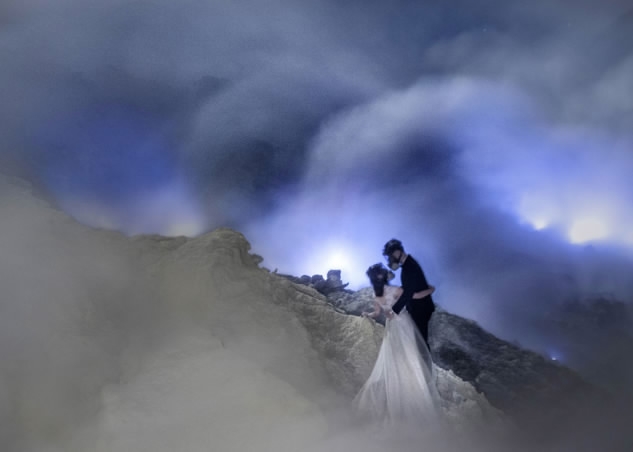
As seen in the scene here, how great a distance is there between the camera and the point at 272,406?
14.9 ft

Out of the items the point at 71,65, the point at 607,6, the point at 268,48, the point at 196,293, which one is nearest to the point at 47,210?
the point at 196,293

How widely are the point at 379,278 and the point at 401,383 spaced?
1.05 m

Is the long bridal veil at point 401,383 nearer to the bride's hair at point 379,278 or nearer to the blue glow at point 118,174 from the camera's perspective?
the bride's hair at point 379,278

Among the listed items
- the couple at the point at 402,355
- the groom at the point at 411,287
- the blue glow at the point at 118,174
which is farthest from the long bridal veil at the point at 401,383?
the blue glow at the point at 118,174

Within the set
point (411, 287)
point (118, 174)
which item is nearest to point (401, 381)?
point (411, 287)

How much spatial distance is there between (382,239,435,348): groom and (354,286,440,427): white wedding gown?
106 mm

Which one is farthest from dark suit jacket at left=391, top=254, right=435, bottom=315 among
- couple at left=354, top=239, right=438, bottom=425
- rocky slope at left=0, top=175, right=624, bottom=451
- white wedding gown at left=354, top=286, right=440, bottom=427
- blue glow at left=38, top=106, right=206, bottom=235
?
blue glow at left=38, top=106, right=206, bottom=235

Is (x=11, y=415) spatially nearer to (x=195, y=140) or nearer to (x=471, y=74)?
(x=195, y=140)

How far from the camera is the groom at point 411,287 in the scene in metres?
5.20

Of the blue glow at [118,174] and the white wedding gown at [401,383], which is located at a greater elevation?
the blue glow at [118,174]

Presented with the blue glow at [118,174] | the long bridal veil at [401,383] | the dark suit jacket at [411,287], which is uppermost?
the blue glow at [118,174]

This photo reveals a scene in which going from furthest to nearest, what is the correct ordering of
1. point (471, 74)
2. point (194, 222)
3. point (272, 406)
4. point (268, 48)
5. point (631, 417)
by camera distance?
point (471, 74) → point (268, 48) → point (194, 222) → point (631, 417) → point (272, 406)

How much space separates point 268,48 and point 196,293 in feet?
14.6

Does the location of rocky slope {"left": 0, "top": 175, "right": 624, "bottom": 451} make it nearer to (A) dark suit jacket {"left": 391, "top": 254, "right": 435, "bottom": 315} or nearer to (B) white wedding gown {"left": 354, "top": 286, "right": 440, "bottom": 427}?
(B) white wedding gown {"left": 354, "top": 286, "right": 440, "bottom": 427}
